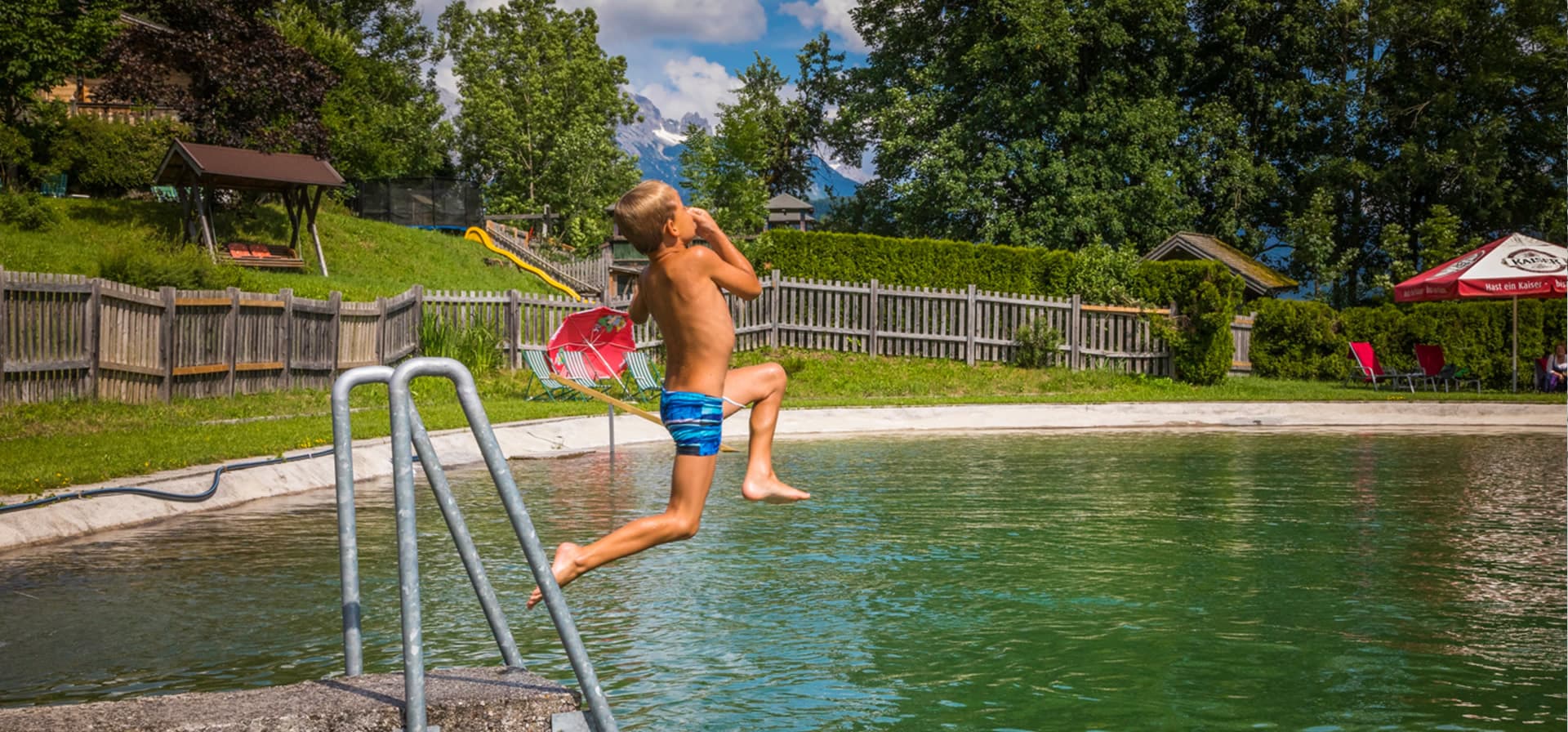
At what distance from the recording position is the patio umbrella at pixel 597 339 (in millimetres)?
19953

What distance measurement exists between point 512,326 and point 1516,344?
19938mm

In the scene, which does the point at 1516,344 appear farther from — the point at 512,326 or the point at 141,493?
the point at 141,493

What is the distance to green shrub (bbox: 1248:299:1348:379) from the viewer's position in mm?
29641

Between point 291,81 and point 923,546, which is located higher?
point 291,81

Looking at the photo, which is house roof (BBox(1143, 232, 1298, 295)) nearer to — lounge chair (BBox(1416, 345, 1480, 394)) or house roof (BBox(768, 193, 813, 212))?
→ lounge chair (BBox(1416, 345, 1480, 394))

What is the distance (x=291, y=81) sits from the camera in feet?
108

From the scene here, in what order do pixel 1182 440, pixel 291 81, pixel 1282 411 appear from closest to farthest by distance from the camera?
pixel 1182 440
pixel 1282 411
pixel 291 81

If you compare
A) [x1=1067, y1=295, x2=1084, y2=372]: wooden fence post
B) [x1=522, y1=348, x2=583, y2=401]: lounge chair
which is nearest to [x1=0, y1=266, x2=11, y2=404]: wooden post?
[x1=522, y1=348, x2=583, y2=401]: lounge chair

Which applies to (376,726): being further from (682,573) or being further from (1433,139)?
(1433,139)

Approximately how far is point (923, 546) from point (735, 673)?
371 centimetres

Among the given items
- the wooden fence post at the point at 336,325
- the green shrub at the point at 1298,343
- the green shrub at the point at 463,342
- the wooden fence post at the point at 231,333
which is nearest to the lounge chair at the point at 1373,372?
the green shrub at the point at 1298,343

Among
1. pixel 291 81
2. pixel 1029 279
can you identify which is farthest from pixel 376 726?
pixel 291 81

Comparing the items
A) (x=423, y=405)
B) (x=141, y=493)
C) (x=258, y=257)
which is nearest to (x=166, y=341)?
(x=423, y=405)

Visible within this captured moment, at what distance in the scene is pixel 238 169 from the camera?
29.3 metres
